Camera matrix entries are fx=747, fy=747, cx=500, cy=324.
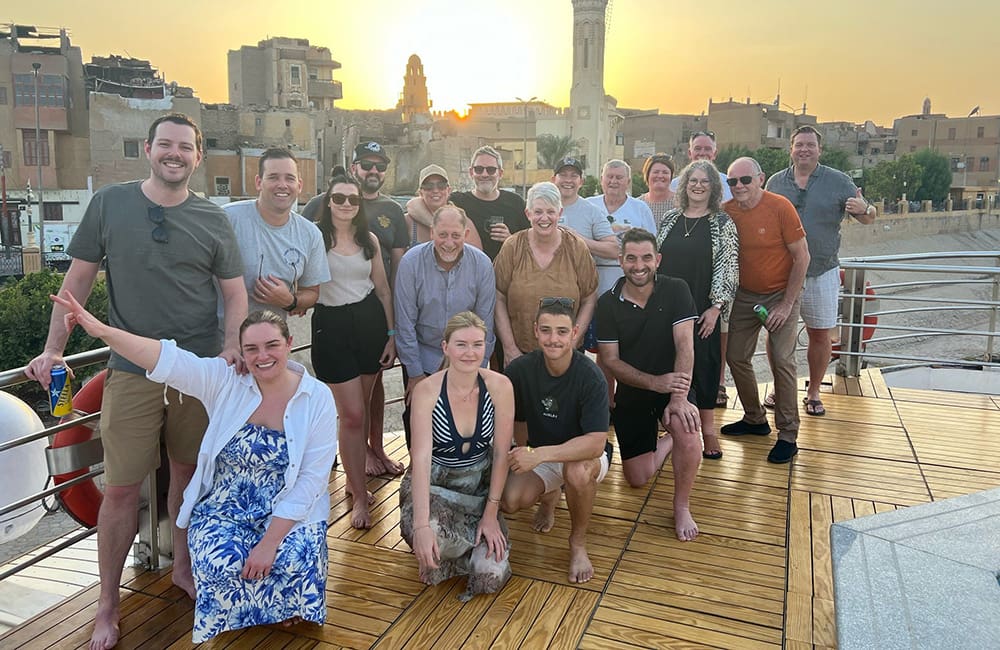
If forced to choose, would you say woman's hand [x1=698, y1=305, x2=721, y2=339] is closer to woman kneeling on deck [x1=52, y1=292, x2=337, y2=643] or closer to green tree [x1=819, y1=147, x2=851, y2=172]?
woman kneeling on deck [x1=52, y1=292, x2=337, y2=643]

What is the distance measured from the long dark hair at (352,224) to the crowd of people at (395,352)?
12 millimetres

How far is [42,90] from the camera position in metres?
39.4

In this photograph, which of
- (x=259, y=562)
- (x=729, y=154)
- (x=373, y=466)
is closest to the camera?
(x=259, y=562)

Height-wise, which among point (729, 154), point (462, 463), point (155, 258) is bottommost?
point (462, 463)

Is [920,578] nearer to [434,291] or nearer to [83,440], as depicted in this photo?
[434,291]

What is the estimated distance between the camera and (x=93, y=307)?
59.9 feet

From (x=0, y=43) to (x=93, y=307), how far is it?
29844 mm

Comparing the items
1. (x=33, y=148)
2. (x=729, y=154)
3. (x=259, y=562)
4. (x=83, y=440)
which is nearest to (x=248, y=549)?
(x=259, y=562)

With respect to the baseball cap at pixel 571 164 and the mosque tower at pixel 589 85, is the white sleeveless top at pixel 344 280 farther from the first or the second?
the mosque tower at pixel 589 85

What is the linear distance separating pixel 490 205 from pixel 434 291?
3.40 feet

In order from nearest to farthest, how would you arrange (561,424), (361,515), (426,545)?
(426,545) < (561,424) < (361,515)

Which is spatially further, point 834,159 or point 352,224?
point 834,159

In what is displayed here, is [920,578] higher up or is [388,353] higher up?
[388,353]

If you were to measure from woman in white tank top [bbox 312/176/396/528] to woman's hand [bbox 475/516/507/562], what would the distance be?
2.75 feet
